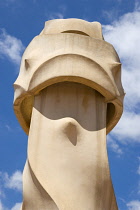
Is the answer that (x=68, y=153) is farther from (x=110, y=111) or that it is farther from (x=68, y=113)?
(x=110, y=111)

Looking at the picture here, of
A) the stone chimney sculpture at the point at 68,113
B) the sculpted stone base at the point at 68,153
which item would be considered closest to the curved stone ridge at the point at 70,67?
the stone chimney sculpture at the point at 68,113

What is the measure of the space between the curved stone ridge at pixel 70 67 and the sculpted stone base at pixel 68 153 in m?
0.35

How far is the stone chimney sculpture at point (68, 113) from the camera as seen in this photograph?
749cm

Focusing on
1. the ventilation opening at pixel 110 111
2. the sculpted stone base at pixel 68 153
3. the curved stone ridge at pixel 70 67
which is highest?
the curved stone ridge at pixel 70 67

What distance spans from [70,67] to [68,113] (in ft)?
3.10

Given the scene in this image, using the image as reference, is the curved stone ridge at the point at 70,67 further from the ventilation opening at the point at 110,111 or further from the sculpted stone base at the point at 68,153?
the sculpted stone base at the point at 68,153

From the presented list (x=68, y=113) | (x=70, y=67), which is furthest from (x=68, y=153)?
(x=70, y=67)

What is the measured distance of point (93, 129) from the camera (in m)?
8.20

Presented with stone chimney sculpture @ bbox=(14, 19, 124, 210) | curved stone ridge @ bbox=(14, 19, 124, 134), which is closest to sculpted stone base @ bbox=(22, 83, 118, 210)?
stone chimney sculpture @ bbox=(14, 19, 124, 210)

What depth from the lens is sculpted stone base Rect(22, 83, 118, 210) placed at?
7.41 m

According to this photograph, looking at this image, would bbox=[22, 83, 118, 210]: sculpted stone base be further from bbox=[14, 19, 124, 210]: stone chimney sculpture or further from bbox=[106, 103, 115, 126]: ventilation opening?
bbox=[106, 103, 115, 126]: ventilation opening

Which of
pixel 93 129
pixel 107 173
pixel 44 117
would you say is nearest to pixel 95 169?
pixel 107 173

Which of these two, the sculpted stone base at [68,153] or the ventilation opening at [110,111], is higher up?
the ventilation opening at [110,111]

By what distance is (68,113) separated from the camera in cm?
824
